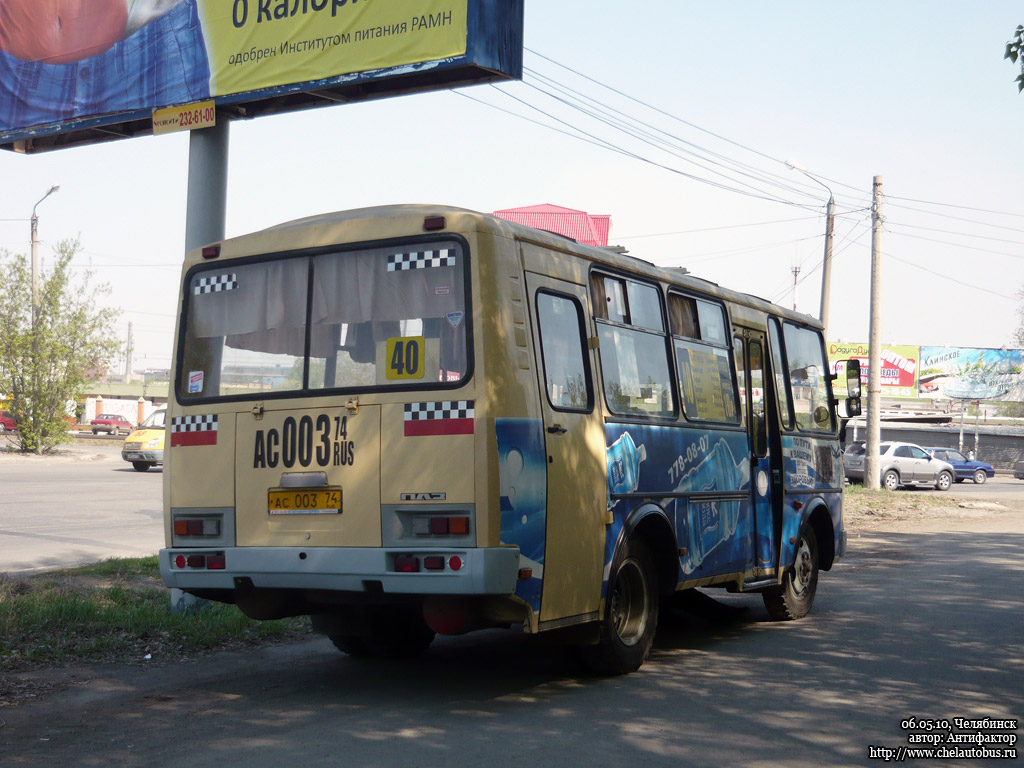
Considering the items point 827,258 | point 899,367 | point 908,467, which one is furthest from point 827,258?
point 899,367

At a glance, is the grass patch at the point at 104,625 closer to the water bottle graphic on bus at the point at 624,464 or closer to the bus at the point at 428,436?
the bus at the point at 428,436

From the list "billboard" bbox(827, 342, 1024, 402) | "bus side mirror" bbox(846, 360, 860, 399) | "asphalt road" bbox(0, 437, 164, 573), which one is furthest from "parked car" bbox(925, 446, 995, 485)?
"bus side mirror" bbox(846, 360, 860, 399)

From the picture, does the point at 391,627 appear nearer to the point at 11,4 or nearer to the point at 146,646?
the point at 146,646

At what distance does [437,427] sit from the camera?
6.34 m

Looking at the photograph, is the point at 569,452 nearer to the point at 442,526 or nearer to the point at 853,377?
the point at 442,526

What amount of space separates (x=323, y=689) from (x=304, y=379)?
2.01 m

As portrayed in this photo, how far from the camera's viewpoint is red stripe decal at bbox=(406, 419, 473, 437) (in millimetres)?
6262

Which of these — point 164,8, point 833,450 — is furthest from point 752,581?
point 164,8

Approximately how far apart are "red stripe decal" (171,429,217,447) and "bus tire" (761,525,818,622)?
560 cm

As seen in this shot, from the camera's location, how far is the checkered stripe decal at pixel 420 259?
21.6ft

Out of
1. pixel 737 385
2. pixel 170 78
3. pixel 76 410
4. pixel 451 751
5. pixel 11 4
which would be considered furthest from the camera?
pixel 76 410

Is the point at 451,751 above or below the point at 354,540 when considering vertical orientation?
below

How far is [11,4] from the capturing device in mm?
12898

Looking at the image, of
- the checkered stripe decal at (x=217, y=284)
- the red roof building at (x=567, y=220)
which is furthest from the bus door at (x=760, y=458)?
the red roof building at (x=567, y=220)
